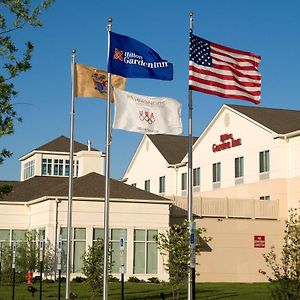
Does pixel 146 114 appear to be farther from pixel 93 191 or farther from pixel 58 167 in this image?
pixel 58 167

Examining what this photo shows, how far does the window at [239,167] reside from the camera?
5569cm

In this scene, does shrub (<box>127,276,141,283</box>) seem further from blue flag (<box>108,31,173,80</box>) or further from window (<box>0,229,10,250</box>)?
blue flag (<box>108,31,173,80</box>)

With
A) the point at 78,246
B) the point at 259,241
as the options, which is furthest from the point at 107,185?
the point at 259,241

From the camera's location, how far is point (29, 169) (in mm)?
66562

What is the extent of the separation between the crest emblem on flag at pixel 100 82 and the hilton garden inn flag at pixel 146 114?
14.3 ft

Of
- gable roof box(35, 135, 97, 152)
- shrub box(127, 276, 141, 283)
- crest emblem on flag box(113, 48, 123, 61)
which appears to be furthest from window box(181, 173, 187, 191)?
crest emblem on flag box(113, 48, 123, 61)

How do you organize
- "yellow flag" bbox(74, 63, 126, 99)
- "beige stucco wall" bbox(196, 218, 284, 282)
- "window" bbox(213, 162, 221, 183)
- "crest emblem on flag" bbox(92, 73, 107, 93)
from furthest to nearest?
"window" bbox(213, 162, 221, 183), "beige stucco wall" bbox(196, 218, 284, 282), "yellow flag" bbox(74, 63, 126, 99), "crest emblem on flag" bbox(92, 73, 107, 93)

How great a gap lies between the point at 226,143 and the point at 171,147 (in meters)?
12.6

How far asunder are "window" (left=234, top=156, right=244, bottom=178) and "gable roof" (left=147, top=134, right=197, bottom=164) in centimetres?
994

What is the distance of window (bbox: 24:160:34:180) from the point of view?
6547cm

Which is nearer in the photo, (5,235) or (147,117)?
(147,117)

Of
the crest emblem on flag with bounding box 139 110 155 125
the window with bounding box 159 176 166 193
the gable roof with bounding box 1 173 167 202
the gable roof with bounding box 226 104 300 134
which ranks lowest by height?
the gable roof with bounding box 1 173 167 202

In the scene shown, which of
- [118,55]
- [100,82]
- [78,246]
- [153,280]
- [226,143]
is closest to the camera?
[118,55]

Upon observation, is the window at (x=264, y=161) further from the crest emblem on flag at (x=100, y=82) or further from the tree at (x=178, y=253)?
the tree at (x=178, y=253)
